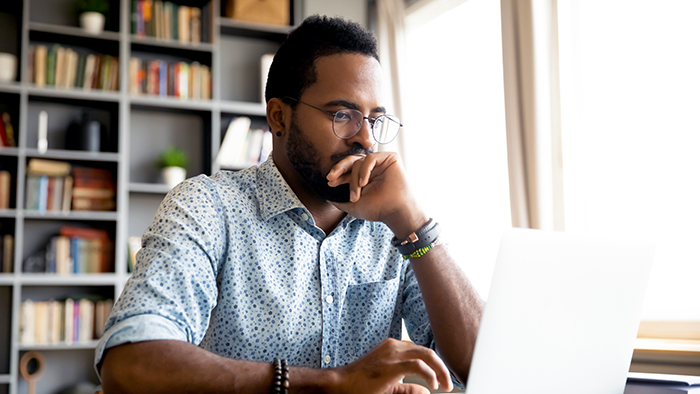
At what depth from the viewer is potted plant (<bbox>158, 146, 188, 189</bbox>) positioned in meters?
3.50

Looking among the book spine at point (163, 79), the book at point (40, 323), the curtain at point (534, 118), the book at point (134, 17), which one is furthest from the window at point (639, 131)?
the book at point (40, 323)

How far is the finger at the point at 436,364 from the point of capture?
85 centimetres

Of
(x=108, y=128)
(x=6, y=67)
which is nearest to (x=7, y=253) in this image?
(x=108, y=128)

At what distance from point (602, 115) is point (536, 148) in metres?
0.28

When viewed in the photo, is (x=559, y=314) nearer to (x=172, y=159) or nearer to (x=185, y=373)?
(x=185, y=373)

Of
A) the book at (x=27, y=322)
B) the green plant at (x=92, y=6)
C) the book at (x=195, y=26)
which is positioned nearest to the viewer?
the book at (x=27, y=322)

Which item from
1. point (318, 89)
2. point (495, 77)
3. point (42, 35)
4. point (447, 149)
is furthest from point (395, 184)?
point (42, 35)

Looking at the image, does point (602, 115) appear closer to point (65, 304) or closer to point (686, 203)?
point (686, 203)

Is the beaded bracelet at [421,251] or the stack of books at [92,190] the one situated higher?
the stack of books at [92,190]

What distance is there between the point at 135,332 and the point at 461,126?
8.18 ft

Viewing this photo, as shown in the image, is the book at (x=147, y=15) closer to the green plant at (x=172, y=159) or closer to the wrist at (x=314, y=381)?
the green plant at (x=172, y=159)

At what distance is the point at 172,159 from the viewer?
3.52 m

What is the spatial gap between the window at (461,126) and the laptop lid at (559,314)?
1.92m

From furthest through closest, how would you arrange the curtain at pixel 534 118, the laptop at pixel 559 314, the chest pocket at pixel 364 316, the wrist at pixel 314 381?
the curtain at pixel 534 118 → the chest pocket at pixel 364 316 → the wrist at pixel 314 381 → the laptop at pixel 559 314
